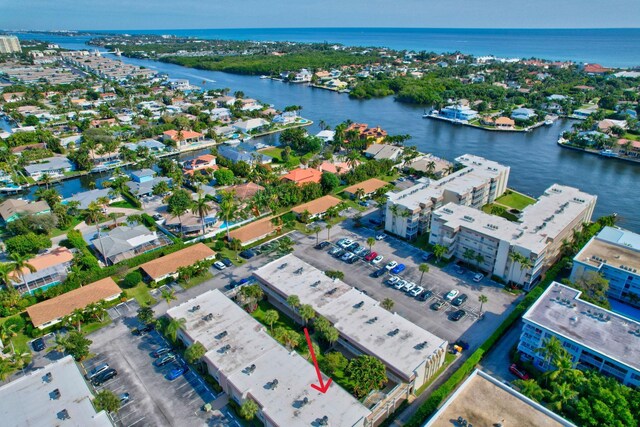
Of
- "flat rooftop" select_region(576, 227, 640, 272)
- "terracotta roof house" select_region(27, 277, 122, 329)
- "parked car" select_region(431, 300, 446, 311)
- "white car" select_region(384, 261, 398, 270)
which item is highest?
"flat rooftop" select_region(576, 227, 640, 272)

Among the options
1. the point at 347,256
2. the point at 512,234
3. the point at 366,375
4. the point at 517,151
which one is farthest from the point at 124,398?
the point at 517,151

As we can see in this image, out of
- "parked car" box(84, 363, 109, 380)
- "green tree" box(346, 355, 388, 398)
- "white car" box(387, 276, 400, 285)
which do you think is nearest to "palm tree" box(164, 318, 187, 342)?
"parked car" box(84, 363, 109, 380)

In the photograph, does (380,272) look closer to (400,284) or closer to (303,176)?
(400,284)

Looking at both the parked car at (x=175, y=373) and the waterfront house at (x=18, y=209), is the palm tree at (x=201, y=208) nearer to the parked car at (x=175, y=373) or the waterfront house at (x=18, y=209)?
the waterfront house at (x=18, y=209)

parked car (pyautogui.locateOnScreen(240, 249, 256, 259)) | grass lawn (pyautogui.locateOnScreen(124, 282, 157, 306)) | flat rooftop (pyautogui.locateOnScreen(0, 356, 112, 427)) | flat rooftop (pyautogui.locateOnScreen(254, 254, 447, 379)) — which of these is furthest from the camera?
parked car (pyautogui.locateOnScreen(240, 249, 256, 259))

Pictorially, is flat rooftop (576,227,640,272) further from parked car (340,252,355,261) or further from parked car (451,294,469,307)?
parked car (340,252,355,261)

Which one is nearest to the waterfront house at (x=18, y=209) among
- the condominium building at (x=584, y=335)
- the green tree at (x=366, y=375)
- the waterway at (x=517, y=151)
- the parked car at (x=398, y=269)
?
the waterway at (x=517, y=151)

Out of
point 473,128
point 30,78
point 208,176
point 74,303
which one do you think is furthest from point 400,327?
point 30,78
